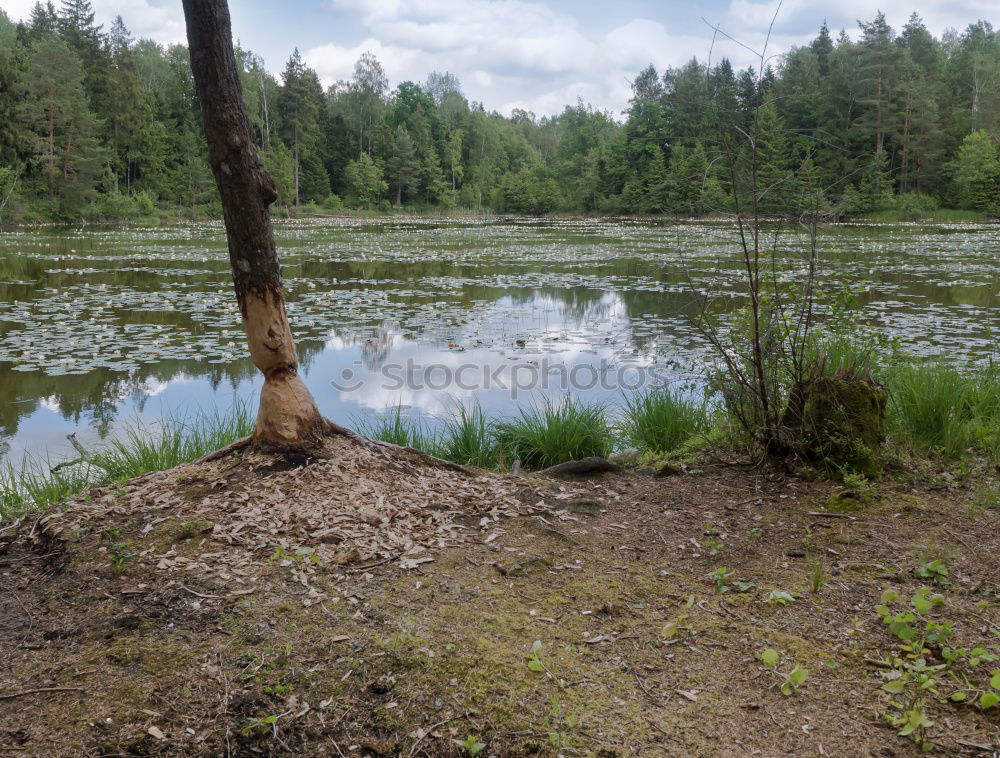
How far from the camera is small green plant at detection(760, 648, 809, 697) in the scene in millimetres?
2424

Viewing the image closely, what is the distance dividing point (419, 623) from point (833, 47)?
73.4 meters

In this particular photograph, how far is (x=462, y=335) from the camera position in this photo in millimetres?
10625

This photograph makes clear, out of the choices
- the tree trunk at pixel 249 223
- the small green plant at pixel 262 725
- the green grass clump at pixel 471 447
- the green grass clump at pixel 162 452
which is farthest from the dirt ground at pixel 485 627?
the green grass clump at pixel 471 447

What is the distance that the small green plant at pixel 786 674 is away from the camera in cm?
242

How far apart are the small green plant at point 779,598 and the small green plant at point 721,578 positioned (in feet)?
0.64

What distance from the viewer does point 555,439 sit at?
19.1 ft

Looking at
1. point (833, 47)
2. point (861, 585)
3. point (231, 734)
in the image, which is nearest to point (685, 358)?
point (861, 585)

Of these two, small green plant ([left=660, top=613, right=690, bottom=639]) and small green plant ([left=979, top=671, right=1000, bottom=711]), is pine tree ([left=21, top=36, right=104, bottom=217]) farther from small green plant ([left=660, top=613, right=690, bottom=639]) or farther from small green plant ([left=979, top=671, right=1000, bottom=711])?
small green plant ([left=979, top=671, right=1000, bottom=711])

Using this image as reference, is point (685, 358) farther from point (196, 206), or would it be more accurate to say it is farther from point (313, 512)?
point (196, 206)

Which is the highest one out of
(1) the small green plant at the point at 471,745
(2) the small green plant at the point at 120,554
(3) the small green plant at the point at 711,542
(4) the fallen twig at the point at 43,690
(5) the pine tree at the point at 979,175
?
(5) the pine tree at the point at 979,175

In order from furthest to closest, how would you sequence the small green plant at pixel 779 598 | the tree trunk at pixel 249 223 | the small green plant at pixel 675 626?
the tree trunk at pixel 249 223 < the small green plant at pixel 779 598 < the small green plant at pixel 675 626

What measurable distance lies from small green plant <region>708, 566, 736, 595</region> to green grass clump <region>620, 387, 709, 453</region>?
238cm

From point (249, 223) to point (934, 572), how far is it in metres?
3.88

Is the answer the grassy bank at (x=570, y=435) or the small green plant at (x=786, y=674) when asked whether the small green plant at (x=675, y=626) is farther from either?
the grassy bank at (x=570, y=435)
